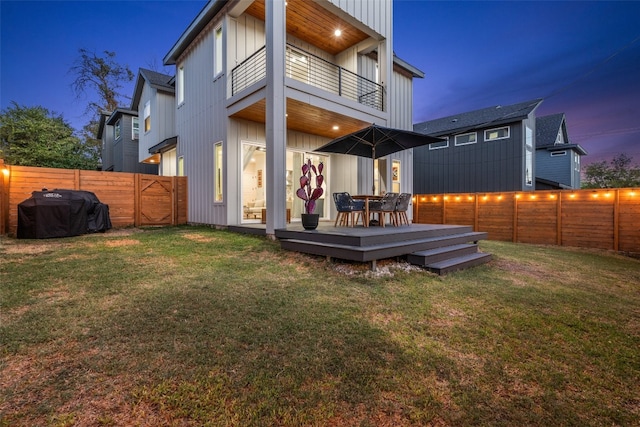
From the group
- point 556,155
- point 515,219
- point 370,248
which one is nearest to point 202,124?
point 370,248

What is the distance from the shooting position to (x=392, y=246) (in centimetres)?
470

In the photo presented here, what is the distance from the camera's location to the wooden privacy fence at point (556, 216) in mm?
7969

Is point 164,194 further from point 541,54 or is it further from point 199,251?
point 541,54

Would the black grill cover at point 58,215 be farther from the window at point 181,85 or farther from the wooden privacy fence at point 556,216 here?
the wooden privacy fence at point 556,216

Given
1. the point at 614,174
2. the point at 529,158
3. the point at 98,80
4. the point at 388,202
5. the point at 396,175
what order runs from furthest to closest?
1. the point at 98,80
2. the point at 614,174
3. the point at 529,158
4. the point at 396,175
5. the point at 388,202

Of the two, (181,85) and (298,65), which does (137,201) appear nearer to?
(181,85)

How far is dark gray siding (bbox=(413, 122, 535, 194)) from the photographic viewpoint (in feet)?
46.6

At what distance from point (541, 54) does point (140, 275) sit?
24.7 meters

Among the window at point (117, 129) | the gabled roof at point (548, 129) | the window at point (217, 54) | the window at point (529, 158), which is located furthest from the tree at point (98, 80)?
the gabled roof at point (548, 129)

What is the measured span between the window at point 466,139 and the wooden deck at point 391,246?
12.0 m

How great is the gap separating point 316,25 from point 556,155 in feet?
58.6

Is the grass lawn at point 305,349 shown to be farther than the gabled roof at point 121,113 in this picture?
No

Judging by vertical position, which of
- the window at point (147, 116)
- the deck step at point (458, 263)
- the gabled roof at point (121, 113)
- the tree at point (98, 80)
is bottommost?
the deck step at point (458, 263)

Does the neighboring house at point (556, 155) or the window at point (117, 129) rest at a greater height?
the window at point (117, 129)
